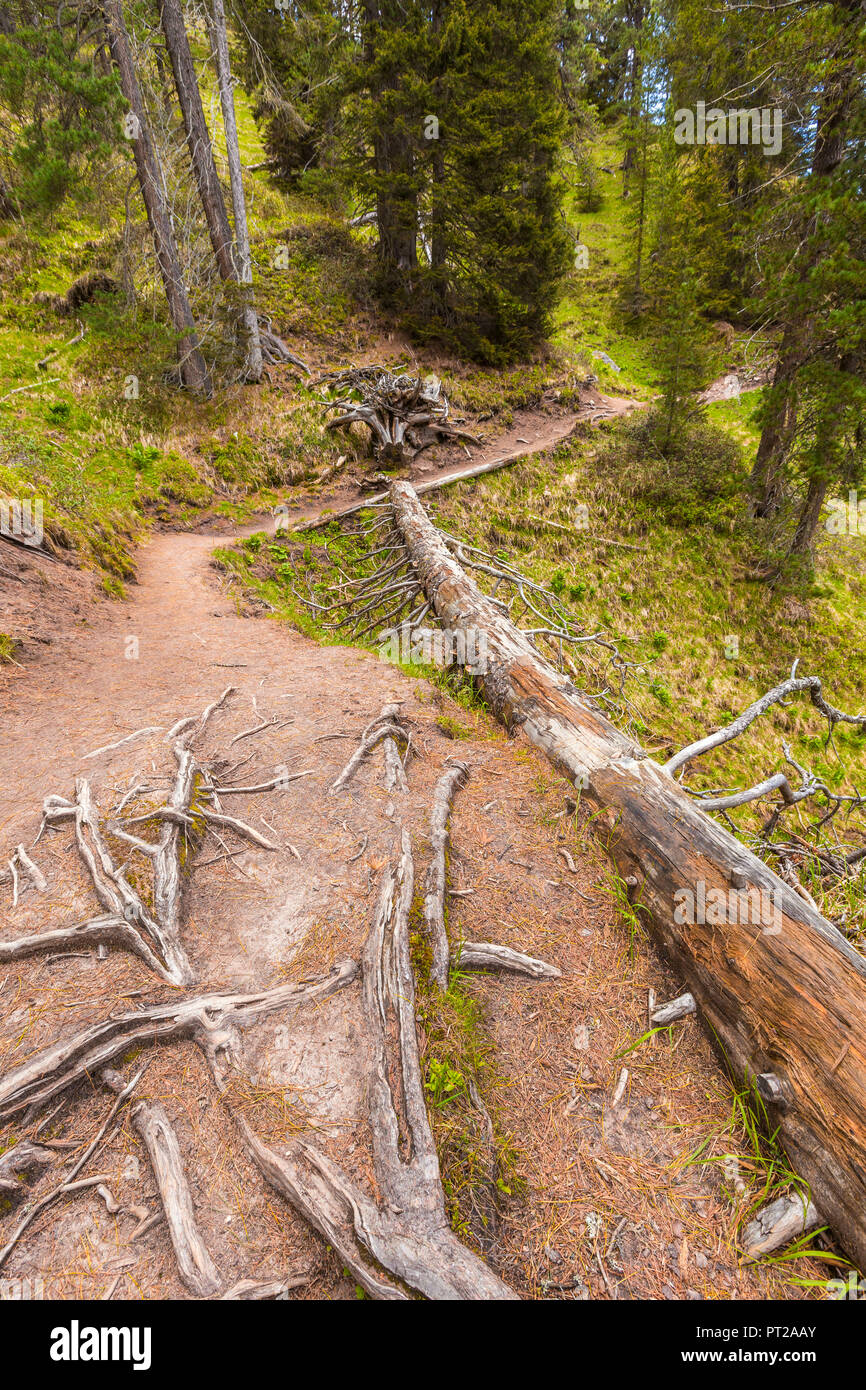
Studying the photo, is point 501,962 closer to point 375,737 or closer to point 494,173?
point 375,737

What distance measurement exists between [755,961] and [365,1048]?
2093mm

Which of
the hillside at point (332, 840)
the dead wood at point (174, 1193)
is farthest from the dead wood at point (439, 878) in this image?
the dead wood at point (174, 1193)

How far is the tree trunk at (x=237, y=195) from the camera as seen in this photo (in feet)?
42.1

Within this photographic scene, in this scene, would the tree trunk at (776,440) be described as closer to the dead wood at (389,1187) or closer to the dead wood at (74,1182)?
the dead wood at (389,1187)

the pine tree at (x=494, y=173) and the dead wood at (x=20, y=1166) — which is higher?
the pine tree at (x=494, y=173)

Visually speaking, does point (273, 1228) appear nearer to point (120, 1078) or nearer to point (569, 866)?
point (120, 1078)

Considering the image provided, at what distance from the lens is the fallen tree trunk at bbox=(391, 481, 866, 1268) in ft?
7.83

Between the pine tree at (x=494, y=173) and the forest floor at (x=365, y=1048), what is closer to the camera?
the forest floor at (x=365, y=1048)

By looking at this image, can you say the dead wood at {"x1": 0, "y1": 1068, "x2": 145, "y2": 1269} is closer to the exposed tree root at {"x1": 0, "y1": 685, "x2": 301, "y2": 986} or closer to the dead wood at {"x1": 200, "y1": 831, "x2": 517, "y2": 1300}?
the dead wood at {"x1": 200, "y1": 831, "x2": 517, "y2": 1300}

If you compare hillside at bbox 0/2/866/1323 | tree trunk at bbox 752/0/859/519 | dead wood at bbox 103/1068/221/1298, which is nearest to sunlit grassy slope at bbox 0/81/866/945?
hillside at bbox 0/2/866/1323

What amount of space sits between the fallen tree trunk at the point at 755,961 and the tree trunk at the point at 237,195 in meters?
15.1
